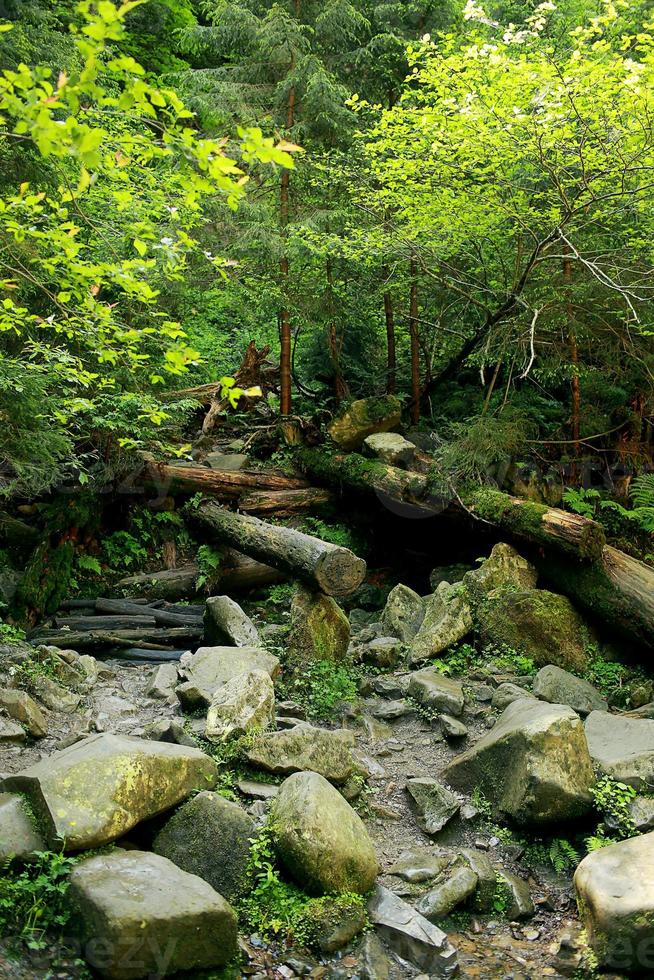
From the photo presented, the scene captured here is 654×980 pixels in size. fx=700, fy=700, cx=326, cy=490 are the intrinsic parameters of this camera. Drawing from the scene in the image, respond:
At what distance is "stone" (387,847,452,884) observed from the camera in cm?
482

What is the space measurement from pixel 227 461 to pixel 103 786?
7.91 m

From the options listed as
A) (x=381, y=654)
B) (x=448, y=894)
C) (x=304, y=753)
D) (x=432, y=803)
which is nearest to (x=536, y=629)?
(x=381, y=654)

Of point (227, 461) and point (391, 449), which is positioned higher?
point (391, 449)

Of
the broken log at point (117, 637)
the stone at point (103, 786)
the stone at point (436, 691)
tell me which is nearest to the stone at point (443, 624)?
the stone at point (436, 691)

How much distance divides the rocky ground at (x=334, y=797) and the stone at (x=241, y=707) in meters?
0.02

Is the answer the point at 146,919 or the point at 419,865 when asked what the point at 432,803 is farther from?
the point at 146,919

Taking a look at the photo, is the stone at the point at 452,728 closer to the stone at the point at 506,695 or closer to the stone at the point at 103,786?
the stone at the point at 506,695

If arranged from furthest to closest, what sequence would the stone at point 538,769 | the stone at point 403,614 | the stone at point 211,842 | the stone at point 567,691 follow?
the stone at point 403,614
the stone at point 567,691
the stone at point 538,769
the stone at point 211,842

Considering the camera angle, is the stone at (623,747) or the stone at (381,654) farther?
the stone at (381,654)

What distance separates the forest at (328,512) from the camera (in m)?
4.11

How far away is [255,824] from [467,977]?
1.56 meters

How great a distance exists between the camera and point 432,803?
18.3ft

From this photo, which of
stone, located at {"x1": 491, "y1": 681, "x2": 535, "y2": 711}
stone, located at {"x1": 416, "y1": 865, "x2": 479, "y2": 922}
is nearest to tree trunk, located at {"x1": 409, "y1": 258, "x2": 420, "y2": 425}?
stone, located at {"x1": 491, "y1": 681, "x2": 535, "y2": 711}

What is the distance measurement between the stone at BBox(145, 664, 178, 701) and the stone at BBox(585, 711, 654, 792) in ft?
12.7
